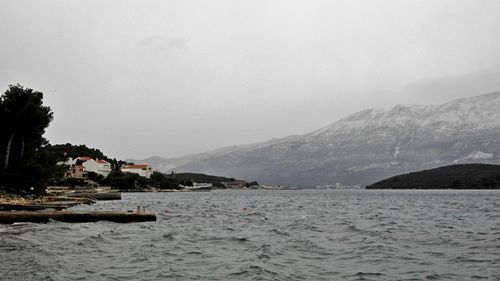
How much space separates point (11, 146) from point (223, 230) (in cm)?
5624

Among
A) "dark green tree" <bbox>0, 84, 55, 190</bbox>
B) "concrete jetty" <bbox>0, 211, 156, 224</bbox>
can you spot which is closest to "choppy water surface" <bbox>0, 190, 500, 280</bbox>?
"concrete jetty" <bbox>0, 211, 156, 224</bbox>

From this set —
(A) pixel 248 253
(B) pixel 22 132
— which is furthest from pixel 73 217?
(B) pixel 22 132

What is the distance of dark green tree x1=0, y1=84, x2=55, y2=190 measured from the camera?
7406cm

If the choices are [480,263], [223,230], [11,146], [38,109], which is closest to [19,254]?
[223,230]

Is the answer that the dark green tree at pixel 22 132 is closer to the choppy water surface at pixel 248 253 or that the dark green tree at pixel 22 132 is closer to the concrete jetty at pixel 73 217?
the concrete jetty at pixel 73 217

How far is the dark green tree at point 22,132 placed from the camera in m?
74.1

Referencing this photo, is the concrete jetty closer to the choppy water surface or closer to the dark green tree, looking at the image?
the choppy water surface

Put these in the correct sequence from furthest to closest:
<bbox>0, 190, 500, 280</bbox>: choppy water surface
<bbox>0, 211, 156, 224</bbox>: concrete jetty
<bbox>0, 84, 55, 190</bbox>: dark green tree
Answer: <bbox>0, 84, 55, 190</bbox>: dark green tree < <bbox>0, 211, 156, 224</bbox>: concrete jetty < <bbox>0, 190, 500, 280</bbox>: choppy water surface

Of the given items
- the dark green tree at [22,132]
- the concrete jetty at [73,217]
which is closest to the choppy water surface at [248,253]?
the concrete jetty at [73,217]

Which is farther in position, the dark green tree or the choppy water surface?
the dark green tree

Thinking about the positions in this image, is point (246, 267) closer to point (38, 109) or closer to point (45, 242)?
point (45, 242)

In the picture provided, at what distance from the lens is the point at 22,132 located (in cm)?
7944

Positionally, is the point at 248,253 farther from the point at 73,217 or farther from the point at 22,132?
the point at 22,132

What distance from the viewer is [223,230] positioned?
43.8 m
